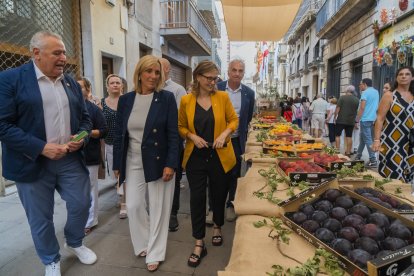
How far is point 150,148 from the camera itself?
2.65m

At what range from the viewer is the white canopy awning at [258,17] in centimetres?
891

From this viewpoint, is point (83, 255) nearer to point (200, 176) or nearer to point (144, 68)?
point (200, 176)

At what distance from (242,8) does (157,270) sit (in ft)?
26.8

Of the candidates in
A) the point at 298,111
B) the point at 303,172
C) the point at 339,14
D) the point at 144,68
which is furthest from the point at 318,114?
A: the point at 144,68

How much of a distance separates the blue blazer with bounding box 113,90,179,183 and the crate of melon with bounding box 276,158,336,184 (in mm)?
940

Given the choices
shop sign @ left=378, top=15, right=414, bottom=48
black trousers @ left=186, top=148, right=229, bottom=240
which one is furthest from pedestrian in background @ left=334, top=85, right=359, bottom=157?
black trousers @ left=186, top=148, right=229, bottom=240

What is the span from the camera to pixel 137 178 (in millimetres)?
2756

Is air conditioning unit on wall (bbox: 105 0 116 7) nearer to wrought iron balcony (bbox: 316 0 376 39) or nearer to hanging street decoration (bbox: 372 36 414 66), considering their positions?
hanging street decoration (bbox: 372 36 414 66)

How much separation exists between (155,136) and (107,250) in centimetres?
137

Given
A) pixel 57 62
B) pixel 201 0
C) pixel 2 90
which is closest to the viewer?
pixel 2 90

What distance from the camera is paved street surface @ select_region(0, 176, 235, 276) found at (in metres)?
2.81

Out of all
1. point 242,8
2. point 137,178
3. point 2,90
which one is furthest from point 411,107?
point 242,8

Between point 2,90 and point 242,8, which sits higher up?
point 242,8

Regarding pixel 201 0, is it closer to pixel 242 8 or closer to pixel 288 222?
pixel 242 8
